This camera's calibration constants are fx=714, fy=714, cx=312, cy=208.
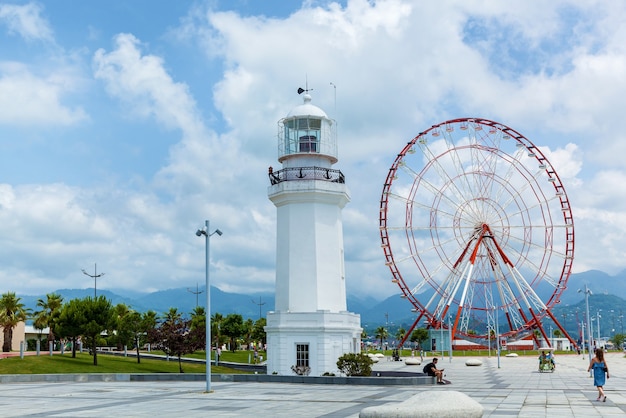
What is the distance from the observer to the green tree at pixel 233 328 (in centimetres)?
7750

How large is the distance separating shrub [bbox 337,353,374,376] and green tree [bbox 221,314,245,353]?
47319 mm

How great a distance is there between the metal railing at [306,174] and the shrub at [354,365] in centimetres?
940

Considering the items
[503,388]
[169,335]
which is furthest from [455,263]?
[503,388]

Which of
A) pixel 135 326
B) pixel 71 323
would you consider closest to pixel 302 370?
pixel 71 323

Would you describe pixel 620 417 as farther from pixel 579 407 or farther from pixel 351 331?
pixel 351 331

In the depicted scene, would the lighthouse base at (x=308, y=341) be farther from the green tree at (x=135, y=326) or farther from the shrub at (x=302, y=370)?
the green tree at (x=135, y=326)

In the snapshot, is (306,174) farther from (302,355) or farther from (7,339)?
(7,339)

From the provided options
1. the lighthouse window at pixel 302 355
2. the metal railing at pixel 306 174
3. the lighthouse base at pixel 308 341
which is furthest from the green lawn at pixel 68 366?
the metal railing at pixel 306 174

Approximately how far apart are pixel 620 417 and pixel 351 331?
20.0m

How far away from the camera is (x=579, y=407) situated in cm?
1809

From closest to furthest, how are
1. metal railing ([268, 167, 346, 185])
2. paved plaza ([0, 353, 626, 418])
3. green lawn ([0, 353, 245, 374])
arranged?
paved plaza ([0, 353, 626, 418]) < metal railing ([268, 167, 346, 185]) < green lawn ([0, 353, 245, 374])

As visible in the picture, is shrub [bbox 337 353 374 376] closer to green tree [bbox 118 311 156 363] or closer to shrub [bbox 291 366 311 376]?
shrub [bbox 291 366 311 376]

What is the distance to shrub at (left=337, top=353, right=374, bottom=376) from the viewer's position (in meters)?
30.9

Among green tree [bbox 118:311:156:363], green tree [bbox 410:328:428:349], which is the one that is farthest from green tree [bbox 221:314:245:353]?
green tree [bbox 410:328:428:349]
